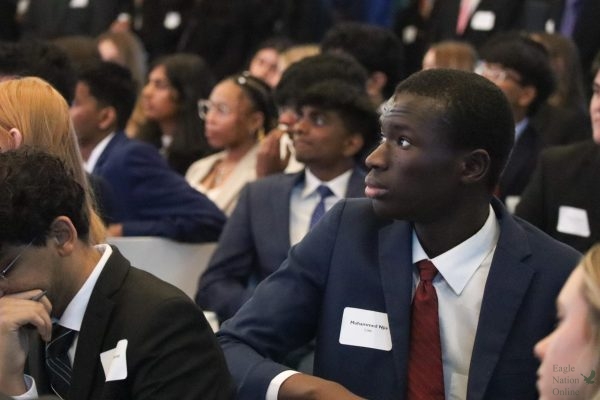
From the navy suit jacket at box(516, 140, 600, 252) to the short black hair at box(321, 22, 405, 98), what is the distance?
7.54 ft

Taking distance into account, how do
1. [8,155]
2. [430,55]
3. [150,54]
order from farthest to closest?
[150,54], [430,55], [8,155]

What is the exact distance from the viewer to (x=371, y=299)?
106 inches

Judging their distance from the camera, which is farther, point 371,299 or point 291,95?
point 291,95

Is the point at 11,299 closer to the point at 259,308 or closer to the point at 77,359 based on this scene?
the point at 77,359

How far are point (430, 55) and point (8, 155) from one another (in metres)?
4.72

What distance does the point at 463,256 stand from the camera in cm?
270

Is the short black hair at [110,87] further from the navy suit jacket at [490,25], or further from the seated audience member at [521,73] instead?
the navy suit jacket at [490,25]

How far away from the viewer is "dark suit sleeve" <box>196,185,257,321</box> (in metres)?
4.31

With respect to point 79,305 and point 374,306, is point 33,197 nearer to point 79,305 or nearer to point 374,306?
point 79,305

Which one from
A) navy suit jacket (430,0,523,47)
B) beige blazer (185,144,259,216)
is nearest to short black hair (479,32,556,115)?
beige blazer (185,144,259,216)

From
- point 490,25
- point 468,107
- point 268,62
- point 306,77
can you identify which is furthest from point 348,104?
point 490,25

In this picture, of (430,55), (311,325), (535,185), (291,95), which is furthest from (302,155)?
(430,55)

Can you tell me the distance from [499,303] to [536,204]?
1.76m

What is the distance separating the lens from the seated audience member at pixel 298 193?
170 inches
